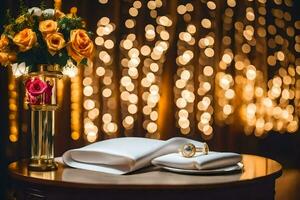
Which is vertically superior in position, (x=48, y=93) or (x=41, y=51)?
(x=41, y=51)

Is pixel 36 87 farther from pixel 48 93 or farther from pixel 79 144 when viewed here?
pixel 79 144

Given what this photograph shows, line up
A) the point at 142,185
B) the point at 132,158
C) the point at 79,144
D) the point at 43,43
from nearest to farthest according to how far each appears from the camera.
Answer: the point at 142,185 < the point at 132,158 < the point at 43,43 < the point at 79,144

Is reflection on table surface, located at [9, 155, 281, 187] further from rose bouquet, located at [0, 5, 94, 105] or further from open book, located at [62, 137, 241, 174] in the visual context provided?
rose bouquet, located at [0, 5, 94, 105]

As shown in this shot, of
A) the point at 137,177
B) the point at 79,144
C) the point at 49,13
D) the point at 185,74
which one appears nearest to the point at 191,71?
the point at 185,74

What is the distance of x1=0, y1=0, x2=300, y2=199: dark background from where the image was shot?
2332mm

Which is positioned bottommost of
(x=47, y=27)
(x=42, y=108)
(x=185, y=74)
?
(x=42, y=108)

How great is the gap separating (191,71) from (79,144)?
604 mm

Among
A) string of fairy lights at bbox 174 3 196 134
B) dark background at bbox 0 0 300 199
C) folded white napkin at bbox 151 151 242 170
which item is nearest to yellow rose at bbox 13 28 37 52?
folded white napkin at bbox 151 151 242 170

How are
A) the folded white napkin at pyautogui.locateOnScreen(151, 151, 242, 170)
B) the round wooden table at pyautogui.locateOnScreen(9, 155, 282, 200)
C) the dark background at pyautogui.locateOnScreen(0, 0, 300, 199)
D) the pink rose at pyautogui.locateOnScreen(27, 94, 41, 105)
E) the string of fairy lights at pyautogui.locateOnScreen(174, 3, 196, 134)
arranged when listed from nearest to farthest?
the round wooden table at pyautogui.locateOnScreen(9, 155, 282, 200), the folded white napkin at pyautogui.locateOnScreen(151, 151, 242, 170), the pink rose at pyautogui.locateOnScreen(27, 94, 41, 105), the dark background at pyautogui.locateOnScreen(0, 0, 300, 199), the string of fairy lights at pyautogui.locateOnScreen(174, 3, 196, 134)

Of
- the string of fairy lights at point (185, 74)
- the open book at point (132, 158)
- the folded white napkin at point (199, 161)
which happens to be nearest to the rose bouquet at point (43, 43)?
the open book at point (132, 158)

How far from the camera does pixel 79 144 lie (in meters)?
2.40

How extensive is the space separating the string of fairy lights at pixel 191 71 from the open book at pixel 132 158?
96cm

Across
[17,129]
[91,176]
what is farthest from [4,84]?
[91,176]

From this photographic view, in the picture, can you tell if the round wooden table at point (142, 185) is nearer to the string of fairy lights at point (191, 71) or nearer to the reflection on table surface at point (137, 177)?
the reflection on table surface at point (137, 177)
